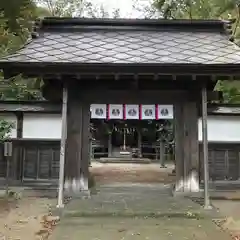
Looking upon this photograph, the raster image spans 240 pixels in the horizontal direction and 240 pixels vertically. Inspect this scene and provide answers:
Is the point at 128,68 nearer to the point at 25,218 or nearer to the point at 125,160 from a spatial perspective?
the point at 25,218

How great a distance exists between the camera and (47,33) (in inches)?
384

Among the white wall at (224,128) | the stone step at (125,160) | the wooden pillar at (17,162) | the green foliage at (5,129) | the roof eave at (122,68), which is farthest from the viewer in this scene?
the stone step at (125,160)

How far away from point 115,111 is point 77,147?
1.33m

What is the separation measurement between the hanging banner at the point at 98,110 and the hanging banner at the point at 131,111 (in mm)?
538

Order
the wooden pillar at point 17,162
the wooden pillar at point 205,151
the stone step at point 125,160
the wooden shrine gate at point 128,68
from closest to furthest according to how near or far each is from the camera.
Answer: the wooden shrine gate at point 128,68
the wooden pillar at point 205,151
the wooden pillar at point 17,162
the stone step at point 125,160

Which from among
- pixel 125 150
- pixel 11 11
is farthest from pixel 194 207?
pixel 125 150

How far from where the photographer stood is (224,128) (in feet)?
32.6

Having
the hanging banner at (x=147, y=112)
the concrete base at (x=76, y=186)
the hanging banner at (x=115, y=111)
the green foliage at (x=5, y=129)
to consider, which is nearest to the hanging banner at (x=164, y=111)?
the hanging banner at (x=147, y=112)

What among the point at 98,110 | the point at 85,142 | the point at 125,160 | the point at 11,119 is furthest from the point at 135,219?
the point at 125,160

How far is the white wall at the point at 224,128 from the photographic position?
988 cm

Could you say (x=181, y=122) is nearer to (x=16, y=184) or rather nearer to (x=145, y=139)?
(x=16, y=184)

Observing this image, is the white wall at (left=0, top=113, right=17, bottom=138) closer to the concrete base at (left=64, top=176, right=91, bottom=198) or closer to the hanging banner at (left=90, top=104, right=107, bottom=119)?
the concrete base at (left=64, top=176, right=91, bottom=198)

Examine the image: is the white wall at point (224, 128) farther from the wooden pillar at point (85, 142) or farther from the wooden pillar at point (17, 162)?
the wooden pillar at point (17, 162)

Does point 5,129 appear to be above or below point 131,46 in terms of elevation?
below
